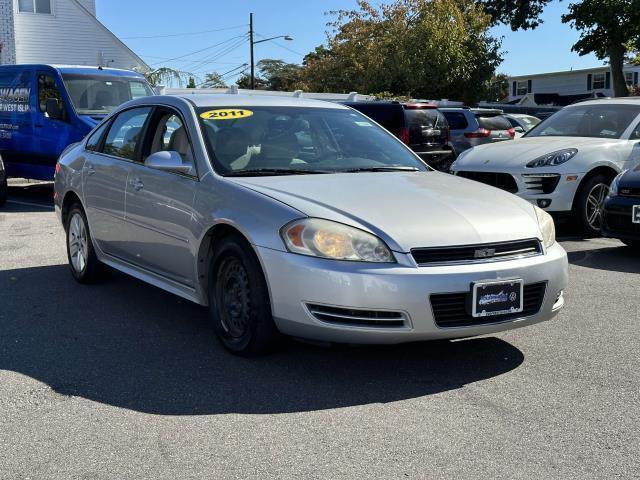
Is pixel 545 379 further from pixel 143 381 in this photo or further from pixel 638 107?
pixel 638 107

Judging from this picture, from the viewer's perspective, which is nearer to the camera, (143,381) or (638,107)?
(143,381)

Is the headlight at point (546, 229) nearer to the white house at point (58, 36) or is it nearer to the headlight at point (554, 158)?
the headlight at point (554, 158)

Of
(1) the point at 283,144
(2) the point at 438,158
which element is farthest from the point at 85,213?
(2) the point at 438,158

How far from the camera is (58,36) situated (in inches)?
1162

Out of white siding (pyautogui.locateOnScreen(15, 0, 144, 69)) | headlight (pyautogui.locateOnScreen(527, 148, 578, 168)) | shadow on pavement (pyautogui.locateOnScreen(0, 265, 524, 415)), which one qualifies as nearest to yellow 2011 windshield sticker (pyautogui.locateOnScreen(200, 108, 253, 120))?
shadow on pavement (pyautogui.locateOnScreen(0, 265, 524, 415))

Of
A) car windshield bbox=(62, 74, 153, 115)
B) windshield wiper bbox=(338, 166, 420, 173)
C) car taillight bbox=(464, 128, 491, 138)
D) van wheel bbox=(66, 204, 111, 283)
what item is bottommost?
van wheel bbox=(66, 204, 111, 283)

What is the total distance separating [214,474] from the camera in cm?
314

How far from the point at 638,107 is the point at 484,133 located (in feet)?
23.3

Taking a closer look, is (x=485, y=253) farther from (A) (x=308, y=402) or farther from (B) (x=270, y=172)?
(B) (x=270, y=172)

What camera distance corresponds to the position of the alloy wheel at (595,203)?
29.4 feet

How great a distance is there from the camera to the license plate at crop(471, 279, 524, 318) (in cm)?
402

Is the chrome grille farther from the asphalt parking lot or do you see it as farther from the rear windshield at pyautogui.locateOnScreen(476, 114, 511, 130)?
the rear windshield at pyautogui.locateOnScreen(476, 114, 511, 130)

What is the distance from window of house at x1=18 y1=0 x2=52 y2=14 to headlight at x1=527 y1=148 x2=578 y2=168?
82.4 feet

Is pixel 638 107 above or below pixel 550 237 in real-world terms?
above
